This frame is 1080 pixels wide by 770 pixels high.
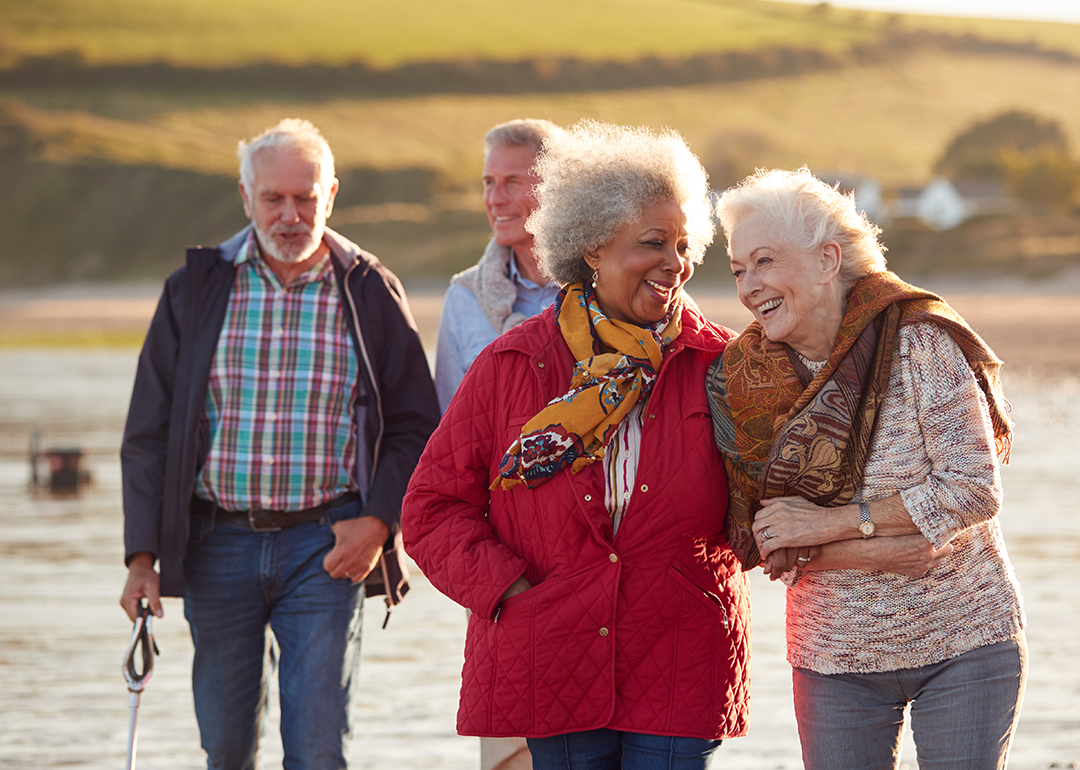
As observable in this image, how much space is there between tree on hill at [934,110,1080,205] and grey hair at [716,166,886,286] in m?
45.9

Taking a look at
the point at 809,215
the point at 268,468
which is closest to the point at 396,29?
the point at 268,468

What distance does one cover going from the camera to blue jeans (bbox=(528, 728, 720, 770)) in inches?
90.5

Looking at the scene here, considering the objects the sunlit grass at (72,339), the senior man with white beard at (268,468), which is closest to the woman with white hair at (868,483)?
the senior man with white beard at (268,468)

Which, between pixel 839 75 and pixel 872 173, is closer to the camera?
pixel 872 173

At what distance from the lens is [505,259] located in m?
3.50

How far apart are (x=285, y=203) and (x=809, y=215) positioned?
1596 mm

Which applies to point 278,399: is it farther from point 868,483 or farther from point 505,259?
point 868,483

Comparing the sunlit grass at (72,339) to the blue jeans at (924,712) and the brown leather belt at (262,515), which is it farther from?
the blue jeans at (924,712)

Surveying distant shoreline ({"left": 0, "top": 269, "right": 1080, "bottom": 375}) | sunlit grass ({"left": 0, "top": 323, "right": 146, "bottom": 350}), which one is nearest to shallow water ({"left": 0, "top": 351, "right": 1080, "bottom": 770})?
distant shoreline ({"left": 0, "top": 269, "right": 1080, "bottom": 375})

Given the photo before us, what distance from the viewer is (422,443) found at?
338 centimetres

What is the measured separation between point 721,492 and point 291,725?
149 centimetres

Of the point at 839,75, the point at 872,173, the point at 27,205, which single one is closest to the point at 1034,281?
the point at 872,173

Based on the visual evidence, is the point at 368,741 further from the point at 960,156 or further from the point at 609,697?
the point at 960,156

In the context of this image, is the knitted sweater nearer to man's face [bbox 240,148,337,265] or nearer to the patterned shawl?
the patterned shawl
